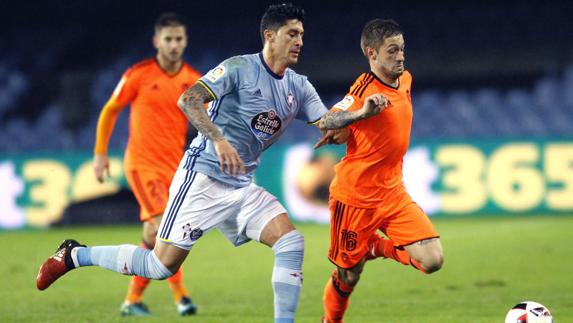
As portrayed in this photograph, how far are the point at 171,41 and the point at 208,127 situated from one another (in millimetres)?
2831

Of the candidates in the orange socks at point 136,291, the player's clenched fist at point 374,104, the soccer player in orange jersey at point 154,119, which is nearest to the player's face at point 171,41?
the soccer player in orange jersey at point 154,119

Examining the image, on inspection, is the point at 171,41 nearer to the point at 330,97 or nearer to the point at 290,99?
the point at 290,99

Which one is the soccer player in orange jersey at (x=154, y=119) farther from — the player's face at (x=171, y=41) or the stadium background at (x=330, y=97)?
the stadium background at (x=330, y=97)

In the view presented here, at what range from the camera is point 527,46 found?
22.6m

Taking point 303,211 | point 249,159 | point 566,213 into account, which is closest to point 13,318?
point 249,159

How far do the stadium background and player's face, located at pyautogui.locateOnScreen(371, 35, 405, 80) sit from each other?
26.3 ft

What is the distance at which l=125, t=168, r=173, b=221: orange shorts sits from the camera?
8148 mm

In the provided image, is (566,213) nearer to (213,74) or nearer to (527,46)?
(527,46)

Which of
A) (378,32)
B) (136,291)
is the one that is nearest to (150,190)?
(136,291)

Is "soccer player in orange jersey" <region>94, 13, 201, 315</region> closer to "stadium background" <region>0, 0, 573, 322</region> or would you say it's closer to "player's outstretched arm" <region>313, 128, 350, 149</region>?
"player's outstretched arm" <region>313, 128, 350, 149</region>

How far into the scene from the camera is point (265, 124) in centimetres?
620

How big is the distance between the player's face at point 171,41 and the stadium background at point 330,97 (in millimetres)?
7318

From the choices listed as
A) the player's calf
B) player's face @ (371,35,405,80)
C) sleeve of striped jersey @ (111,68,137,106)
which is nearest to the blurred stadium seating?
sleeve of striped jersey @ (111,68,137,106)

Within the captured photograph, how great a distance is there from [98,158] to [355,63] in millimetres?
15482
